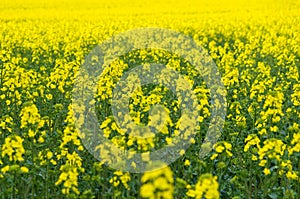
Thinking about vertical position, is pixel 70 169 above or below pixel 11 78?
below

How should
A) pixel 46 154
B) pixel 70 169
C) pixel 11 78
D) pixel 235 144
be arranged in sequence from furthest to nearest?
pixel 11 78, pixel 235 144, pixel 46 154, pixel 70 169

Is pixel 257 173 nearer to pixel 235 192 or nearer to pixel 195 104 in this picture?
pixel 235 192

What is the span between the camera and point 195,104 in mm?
7277

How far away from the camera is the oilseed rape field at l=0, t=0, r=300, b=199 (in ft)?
16.2

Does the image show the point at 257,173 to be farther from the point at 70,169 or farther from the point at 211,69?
the point at 211,69

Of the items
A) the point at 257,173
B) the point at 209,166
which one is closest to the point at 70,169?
the point at 209,166

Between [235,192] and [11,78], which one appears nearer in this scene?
[235,192]

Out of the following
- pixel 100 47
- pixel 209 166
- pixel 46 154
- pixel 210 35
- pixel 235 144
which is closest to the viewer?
pixel 46 154

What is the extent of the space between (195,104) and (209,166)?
4.97 ft

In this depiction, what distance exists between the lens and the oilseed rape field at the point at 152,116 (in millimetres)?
4934

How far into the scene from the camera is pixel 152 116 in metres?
5.18

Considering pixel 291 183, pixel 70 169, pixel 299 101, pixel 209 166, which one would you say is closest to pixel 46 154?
pixel 70 169

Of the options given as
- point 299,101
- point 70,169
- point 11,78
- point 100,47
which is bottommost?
point 70,169

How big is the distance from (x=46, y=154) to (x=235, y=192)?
212 centimetres
